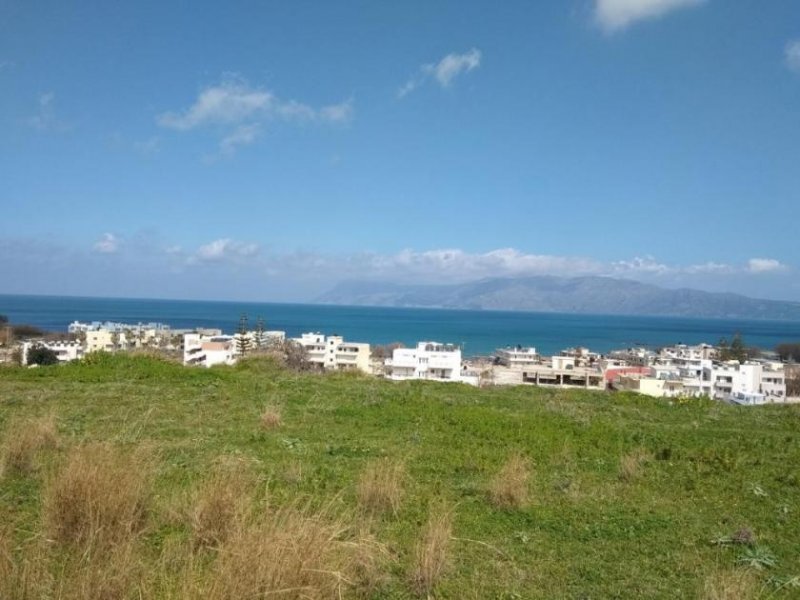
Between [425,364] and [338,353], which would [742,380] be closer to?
[425,364]

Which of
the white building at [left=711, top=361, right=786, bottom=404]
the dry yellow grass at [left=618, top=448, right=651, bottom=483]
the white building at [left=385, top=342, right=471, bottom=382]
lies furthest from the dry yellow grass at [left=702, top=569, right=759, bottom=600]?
the white building at [left=711, top=361, right=786, bottom=404]

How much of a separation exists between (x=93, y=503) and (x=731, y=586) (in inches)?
159

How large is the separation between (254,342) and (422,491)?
5724 centimetres

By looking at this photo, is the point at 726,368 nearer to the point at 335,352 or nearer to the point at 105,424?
the point at 335,352

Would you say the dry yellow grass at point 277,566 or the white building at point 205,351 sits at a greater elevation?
the dry yellow grass at point 277,566

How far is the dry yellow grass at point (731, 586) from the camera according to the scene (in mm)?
3328

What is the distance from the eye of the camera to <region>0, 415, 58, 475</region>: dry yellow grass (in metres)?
5.76

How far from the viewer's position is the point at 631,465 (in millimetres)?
6938

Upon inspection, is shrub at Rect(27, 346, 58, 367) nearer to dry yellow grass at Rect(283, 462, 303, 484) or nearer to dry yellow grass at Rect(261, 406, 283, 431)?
dry yellow grass at Rect(261, 406, 283, 431)

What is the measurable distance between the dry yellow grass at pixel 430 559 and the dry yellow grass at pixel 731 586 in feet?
5.27

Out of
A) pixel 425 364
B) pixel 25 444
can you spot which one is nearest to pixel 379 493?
pixel 25 444

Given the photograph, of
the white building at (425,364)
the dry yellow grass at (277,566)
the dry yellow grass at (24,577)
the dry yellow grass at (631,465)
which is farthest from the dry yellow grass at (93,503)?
the white building at (425,364)

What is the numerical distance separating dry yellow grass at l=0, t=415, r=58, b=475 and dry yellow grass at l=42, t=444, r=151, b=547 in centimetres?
196

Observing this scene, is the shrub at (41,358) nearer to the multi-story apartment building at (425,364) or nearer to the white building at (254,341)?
the white building at (254,341)
